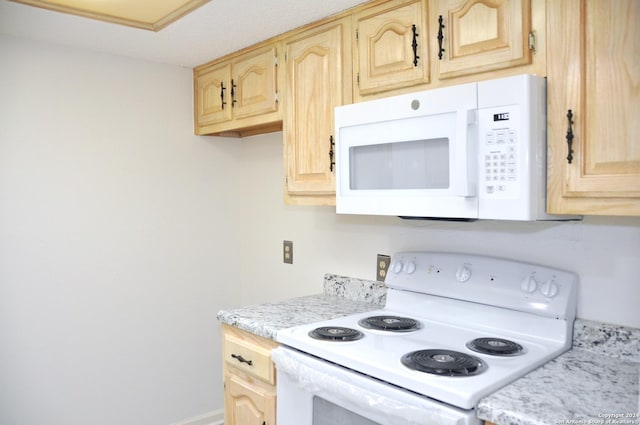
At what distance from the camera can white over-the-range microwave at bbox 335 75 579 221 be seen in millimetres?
1398

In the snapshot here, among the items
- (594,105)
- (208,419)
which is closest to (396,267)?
(594,105)

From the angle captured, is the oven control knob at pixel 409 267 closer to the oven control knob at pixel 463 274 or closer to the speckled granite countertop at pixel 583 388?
the oven control knob at pixel 463 274

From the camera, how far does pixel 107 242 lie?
2572 millimetres

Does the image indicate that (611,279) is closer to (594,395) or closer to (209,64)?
(594,395)

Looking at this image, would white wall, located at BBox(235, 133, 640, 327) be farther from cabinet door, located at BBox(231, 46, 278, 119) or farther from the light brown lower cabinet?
the light brown lower cabinet

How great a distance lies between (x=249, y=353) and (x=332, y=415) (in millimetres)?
497

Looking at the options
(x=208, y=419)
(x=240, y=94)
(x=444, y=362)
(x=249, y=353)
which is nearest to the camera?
(x=444, y=362)

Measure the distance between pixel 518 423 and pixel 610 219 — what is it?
0.75 meters

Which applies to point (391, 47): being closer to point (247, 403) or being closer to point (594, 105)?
point (594, 105)

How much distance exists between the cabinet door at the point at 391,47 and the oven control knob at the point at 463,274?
0.69 m

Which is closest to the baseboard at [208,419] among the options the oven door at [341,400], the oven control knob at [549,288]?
the oven door at [341,400]

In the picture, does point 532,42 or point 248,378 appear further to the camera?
point 248,378

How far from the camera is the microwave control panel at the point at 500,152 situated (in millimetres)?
1402

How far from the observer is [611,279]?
156 centimetres
